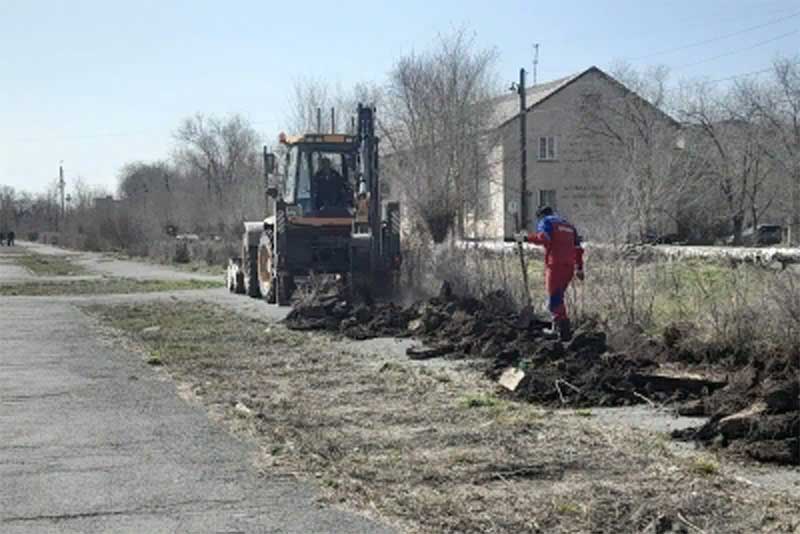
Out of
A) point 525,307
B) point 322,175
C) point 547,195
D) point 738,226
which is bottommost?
point 525,307

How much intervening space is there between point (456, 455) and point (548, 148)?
55.5 m

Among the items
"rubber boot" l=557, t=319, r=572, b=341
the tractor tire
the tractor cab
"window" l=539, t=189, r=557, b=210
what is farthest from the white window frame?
"rubber boot" l=557, t=319, r=572, b=341

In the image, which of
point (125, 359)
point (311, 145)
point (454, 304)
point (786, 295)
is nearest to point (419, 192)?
point (311, 145)

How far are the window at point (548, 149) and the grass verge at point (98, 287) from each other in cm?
2980

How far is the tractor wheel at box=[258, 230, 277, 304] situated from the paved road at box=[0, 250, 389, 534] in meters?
10.4

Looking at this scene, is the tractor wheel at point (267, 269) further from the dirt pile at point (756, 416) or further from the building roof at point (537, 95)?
the building roof at point (537, 95)

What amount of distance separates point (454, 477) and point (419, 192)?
3299 centimetres

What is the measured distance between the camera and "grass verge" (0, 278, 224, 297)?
32.8m

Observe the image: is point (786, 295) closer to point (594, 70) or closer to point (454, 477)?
point (454, 477)

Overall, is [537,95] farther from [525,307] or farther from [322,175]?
[525,307]

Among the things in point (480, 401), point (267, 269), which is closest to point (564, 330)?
point (480, 401)

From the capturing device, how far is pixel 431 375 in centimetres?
1276

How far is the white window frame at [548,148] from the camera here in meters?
62.5

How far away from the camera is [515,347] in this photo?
43.7ft
